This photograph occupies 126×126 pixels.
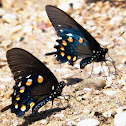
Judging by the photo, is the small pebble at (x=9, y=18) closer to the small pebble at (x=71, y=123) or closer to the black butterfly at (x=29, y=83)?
the black butterfly at (x=29, y=83)

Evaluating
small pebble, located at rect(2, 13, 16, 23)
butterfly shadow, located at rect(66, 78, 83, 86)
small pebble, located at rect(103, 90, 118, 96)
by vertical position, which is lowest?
small pebble, located at rect(103, 90, 118, 96)

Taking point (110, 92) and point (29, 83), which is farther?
point (110, 92)

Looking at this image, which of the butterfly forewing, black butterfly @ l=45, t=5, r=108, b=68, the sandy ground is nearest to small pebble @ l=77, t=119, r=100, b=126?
the sandy ground

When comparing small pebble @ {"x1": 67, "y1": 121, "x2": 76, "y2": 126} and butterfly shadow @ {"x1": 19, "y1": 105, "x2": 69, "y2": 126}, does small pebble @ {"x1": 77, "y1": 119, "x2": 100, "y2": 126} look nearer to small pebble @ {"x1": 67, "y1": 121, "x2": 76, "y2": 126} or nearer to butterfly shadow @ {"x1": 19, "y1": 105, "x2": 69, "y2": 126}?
small pebble @ {"x1": 67, "y1": 121, "x2": 76, "y2": 126}

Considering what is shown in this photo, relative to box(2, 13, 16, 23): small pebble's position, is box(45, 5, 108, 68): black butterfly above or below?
below

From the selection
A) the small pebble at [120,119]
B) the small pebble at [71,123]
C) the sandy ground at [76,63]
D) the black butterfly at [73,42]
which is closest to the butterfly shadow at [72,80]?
the sandy ground at [76,63]

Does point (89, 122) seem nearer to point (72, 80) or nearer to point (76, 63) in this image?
point (72, 80)

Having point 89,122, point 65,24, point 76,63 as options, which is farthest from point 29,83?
point 76,63
